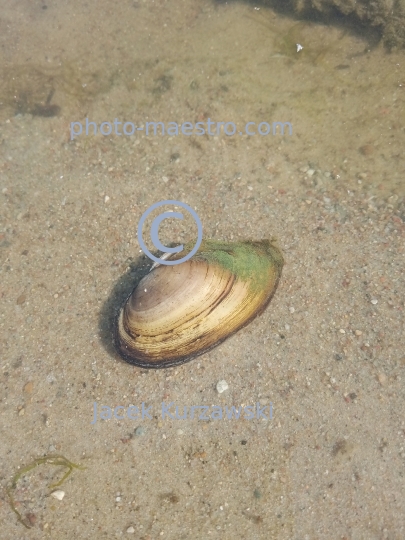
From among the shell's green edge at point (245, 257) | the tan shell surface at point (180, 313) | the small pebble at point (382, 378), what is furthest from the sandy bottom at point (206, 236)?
the tan shell surface at point (180, 313)

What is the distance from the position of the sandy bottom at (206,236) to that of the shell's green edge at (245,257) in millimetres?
200

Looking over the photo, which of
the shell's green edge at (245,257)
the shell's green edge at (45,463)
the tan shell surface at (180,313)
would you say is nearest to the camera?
the tan shell surface at (180,313)

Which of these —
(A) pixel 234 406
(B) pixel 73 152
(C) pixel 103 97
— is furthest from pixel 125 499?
(C) pixel 103 97

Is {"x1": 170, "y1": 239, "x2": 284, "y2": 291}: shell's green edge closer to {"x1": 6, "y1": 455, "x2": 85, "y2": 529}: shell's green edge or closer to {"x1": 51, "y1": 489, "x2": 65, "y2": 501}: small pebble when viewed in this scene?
{"x1": 6, "y1": 455, "x2": 85, "y2": 529}: shell's green edge

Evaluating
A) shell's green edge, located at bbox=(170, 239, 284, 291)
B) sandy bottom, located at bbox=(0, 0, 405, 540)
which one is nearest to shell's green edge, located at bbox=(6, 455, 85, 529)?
sandy bottom, located at bbox=(0, 0, 405, 540)

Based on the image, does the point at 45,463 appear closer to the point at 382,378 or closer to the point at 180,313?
the point at 180,313

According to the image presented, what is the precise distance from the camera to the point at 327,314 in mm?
4145

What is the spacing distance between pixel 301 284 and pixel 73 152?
125 inches

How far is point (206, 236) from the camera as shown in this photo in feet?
15.0

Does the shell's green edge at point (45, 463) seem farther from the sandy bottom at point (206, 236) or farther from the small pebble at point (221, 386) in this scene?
the small pebble at point (221, 386)

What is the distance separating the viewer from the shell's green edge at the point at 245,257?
386 cm

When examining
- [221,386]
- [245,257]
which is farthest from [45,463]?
[245,257]

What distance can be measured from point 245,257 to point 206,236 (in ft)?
2.22

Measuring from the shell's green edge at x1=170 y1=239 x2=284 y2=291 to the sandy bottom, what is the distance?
0.20 m
